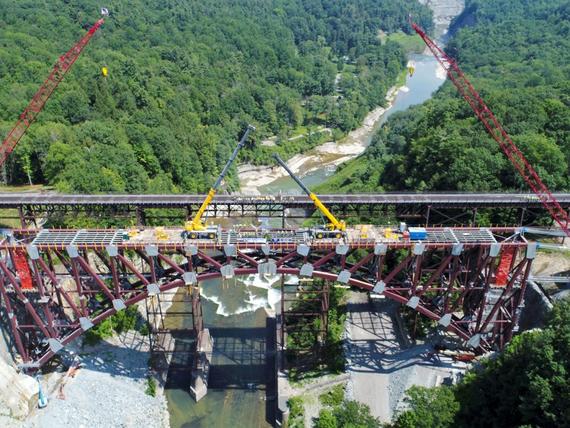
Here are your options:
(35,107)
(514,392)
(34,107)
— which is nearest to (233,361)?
(514,392)

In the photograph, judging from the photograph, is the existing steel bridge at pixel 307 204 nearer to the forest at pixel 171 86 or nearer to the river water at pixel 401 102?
the forest at pixel 171 86

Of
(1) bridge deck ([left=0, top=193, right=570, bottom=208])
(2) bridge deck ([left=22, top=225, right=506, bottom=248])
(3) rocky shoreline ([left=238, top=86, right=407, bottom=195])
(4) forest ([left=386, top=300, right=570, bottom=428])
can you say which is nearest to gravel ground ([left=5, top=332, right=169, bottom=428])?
(2) bridge deck ([left=22, top=225, right=506, bottom=248])

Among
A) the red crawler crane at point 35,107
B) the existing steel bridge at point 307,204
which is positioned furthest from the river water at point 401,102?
the red crawler crane at point 35,107

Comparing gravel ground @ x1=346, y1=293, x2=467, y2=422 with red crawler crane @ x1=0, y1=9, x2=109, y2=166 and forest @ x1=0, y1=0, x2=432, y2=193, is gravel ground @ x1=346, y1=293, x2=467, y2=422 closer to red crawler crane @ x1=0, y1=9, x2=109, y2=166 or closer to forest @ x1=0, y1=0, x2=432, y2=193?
forest @ x1=0, y1=0, x2=432, y2=193

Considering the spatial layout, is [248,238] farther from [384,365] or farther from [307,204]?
[384,365]

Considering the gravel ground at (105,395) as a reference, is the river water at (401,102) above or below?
above

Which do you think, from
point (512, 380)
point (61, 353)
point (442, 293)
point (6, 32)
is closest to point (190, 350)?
point (61, 353)
